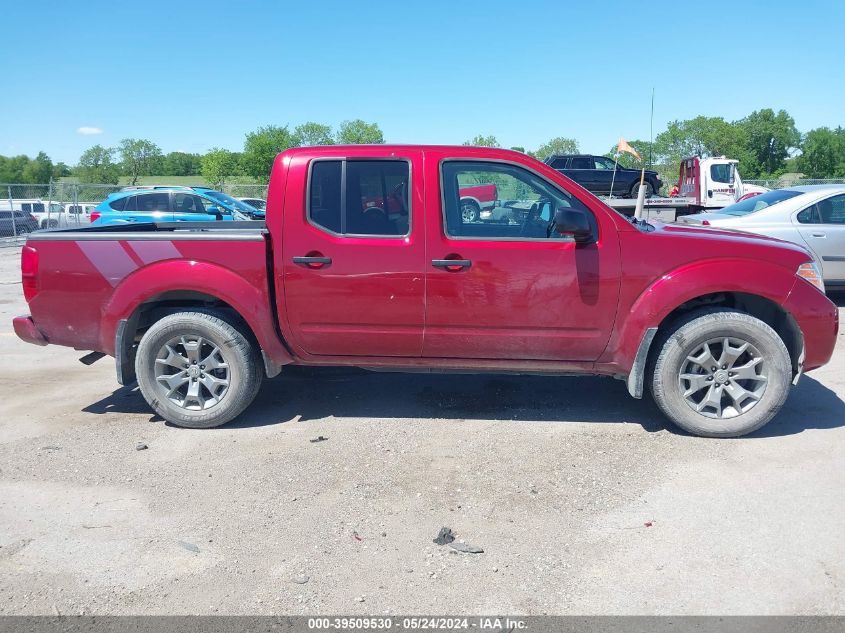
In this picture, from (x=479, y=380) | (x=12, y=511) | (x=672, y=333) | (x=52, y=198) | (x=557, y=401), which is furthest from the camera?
(x=52, y=198)

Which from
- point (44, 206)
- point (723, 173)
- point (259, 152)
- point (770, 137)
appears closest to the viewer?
point (723, 173)

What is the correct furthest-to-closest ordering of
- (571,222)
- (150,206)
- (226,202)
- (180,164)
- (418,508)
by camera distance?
(180,164) → (226,202) → (150,206) → (571,222) → (418,508)

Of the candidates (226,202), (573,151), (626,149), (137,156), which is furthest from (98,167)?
(626,149)

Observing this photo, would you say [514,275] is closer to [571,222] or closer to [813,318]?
[571,222]

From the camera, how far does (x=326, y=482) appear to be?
394cm

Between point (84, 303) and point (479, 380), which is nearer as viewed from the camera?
point (84, 303)

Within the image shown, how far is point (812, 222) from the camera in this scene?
29.4 ft

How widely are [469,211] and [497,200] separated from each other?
21cm

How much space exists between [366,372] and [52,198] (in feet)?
72.6

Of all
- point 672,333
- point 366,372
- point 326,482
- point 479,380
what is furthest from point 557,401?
point 326,482

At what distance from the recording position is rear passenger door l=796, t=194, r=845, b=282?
874cm

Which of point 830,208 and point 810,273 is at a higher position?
point 830,208

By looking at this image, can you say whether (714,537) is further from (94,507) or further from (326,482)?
(94,507)

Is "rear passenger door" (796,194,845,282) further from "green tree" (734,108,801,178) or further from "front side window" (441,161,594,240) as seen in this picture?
"green tree" (734,108,801,178)
